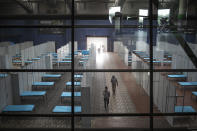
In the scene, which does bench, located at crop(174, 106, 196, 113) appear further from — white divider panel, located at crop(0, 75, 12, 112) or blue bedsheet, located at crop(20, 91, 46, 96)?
white divider panel, located at crop(0, 75, 12, 112)

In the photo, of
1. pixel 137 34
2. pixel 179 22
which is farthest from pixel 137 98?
pixel 179 22

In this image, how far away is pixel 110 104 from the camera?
4461mm

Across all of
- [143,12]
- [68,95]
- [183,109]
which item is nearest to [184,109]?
[183,109]

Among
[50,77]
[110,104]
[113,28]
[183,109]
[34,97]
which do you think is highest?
[113,28]

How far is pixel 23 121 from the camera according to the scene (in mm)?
4445

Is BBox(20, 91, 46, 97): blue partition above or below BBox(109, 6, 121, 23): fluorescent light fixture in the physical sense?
below

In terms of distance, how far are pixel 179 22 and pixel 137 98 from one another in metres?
1.97

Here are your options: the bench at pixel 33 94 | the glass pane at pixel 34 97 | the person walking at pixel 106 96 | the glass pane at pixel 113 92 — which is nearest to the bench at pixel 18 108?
the glass pane at pixel 34 97

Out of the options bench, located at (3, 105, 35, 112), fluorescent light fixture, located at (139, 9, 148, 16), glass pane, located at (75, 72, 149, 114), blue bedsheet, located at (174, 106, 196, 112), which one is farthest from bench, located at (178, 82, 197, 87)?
bench, located at (3, 105, 35, 112)

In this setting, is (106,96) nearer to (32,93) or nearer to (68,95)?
(68,95)

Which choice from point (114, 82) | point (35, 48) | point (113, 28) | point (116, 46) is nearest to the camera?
point (113, 28)

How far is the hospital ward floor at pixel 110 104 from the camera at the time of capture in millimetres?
4410

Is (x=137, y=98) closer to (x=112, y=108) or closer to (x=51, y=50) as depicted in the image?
(x=112, y=108)

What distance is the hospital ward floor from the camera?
4410mm
